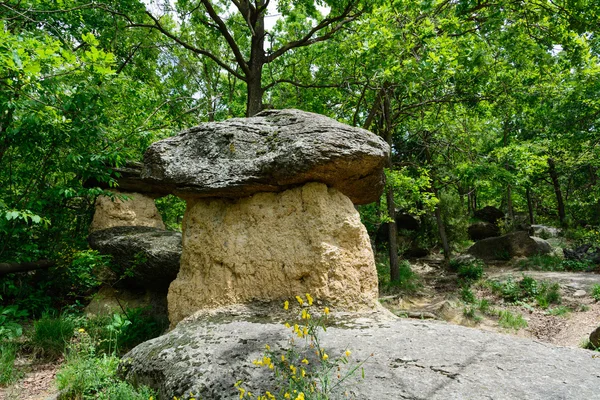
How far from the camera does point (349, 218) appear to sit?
14.9 feet

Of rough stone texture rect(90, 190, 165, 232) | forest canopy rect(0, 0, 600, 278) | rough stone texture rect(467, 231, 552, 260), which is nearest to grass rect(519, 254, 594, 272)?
rough stone texture rect(467, 231, 552, 260)

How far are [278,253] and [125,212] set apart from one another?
204 inches

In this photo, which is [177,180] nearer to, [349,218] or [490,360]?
[349,218]

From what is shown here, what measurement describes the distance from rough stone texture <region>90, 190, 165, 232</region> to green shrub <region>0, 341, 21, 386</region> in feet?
10.9

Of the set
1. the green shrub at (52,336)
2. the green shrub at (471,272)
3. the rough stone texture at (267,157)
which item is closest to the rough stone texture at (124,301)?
the green shrub at (52,336)

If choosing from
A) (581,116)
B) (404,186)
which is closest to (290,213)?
(404,186)

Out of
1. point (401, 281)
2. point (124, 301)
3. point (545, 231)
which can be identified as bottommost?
point (401, 281)

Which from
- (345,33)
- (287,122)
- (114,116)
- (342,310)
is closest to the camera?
(342,310)

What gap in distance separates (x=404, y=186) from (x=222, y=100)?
27.5 feet

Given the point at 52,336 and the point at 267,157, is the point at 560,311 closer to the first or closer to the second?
the point at 267,157

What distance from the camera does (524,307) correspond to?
901 cm

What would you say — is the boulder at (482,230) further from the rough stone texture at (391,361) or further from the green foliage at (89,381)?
the green foliage at (89,381)

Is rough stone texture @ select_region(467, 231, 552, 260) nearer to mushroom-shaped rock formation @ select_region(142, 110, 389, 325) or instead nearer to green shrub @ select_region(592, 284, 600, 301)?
green shrub @ select_region(592, 284, 600, 301)

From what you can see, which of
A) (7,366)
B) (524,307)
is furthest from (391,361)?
(524,307)
